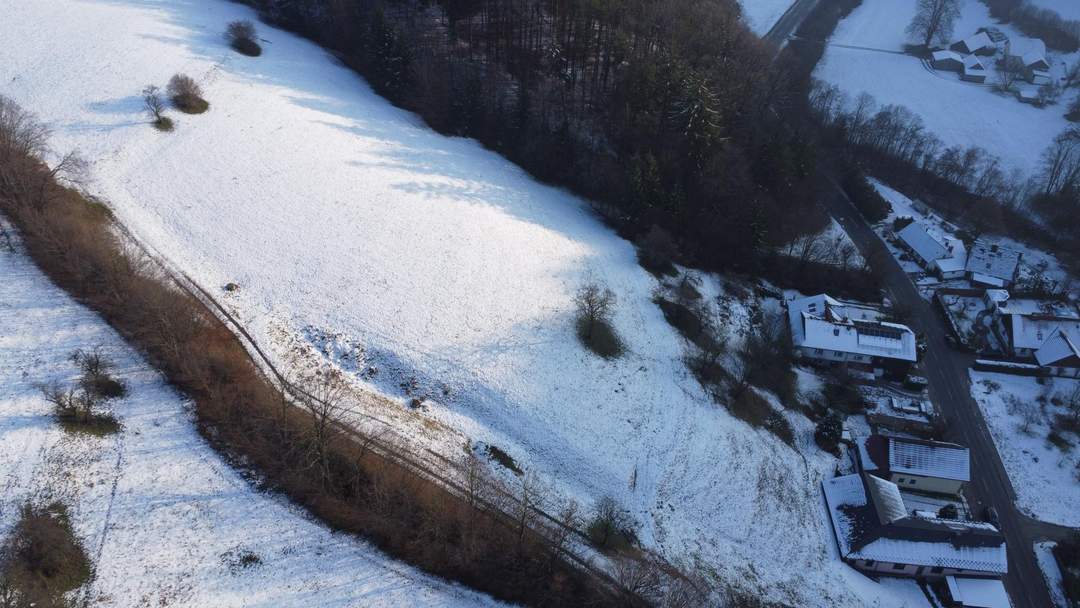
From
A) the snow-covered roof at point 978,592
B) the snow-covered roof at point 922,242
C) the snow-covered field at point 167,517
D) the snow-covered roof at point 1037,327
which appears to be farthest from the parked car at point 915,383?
the snow-covered field at point 167,517

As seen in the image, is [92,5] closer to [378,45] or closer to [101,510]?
[378,45]

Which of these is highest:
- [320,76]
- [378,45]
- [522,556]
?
[378,45]

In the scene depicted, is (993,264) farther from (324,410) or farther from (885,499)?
(324,410)

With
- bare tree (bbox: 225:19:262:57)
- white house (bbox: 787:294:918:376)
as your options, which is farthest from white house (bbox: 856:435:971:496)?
bare tree (bbox: 225:19:262:57)

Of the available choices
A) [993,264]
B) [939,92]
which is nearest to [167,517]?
[993,264]

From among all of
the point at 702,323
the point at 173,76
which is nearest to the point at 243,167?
the point at 173,76

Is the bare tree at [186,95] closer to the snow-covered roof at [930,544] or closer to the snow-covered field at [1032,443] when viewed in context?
the snow-covered roof at [930,544]

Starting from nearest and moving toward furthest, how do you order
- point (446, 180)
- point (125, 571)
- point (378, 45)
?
point (125, 571)
point (446, 180)
point (378, 45)
